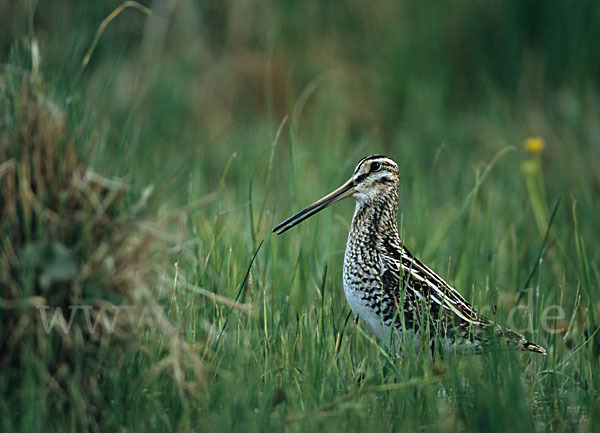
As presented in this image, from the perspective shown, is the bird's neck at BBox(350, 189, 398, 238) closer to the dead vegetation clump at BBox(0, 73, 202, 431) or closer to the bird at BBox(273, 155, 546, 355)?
the bird at BBox(273, 155, 546, 355)

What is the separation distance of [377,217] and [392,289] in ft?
1.74

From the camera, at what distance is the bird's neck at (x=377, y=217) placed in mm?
4426

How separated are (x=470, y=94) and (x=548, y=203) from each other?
6.88ft

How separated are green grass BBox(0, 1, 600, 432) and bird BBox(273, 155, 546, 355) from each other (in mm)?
150

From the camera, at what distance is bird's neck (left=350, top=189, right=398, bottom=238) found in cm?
443

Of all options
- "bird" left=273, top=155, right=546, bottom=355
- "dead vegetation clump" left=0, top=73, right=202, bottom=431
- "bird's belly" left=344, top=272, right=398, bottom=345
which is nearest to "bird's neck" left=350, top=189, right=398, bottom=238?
"bird" left=273, top=155, right=546, bottom=355

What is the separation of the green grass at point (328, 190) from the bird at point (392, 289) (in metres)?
0.15

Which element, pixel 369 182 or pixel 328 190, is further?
pixel 328 190

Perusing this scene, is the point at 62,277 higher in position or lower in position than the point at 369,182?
lower

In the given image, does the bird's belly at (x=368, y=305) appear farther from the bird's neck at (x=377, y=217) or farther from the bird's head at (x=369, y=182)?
the bird's head at (x=369, y=182)

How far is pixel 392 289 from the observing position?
4086 mm

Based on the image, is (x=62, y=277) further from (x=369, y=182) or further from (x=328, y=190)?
(x=328, y=190)

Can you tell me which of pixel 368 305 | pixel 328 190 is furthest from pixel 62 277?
pixel 328 190

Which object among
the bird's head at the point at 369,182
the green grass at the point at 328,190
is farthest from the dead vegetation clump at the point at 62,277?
the bird's head at the point at 369,182
